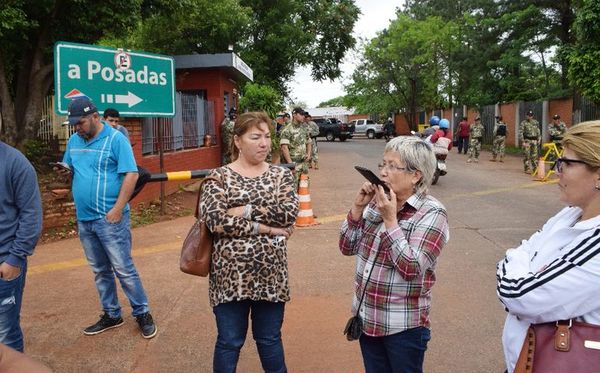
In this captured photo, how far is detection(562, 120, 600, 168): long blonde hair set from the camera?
1746mm

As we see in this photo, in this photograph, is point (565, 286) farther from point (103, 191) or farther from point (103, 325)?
point (103, 325)

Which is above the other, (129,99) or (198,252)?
(129,99)

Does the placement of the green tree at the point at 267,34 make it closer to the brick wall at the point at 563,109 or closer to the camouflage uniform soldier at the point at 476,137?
the camouflage uniform soldier at the point at 476,137

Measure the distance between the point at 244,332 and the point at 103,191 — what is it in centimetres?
177

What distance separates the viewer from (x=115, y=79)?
7750mm

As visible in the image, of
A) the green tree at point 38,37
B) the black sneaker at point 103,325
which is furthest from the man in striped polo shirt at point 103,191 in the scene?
the green tree at point 38,37

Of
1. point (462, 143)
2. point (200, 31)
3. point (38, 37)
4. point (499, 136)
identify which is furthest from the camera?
point (462, 143)

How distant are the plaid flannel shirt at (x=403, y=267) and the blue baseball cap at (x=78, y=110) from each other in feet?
8.15

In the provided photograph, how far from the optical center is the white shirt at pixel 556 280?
164 cm

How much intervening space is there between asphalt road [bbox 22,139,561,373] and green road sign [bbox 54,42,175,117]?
6.48 feet

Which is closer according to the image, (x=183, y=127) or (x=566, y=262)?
(x=566, y=262)

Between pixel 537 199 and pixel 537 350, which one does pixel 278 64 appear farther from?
pixel 537 350

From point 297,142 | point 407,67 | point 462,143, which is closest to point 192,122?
point 297,142

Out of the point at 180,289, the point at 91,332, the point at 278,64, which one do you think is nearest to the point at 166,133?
the point at 180,289
